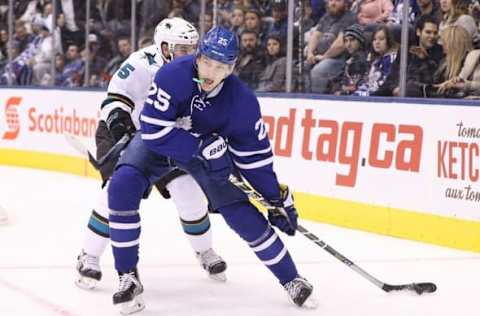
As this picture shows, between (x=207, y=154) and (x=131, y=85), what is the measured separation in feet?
2.30

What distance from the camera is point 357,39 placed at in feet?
20.3

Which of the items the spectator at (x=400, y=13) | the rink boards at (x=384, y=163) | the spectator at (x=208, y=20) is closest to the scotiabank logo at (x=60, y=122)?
the spectator at (x=208, y=20)

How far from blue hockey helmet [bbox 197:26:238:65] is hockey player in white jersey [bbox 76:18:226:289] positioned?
58 cm

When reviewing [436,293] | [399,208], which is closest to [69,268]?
[436,293]

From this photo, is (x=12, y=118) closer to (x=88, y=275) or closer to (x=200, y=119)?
(x=88, y=275)

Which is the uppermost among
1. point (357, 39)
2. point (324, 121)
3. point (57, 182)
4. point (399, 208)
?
point (357, 39)

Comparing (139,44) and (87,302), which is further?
(139,44)

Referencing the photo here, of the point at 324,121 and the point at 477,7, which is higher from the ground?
the point at 477,7

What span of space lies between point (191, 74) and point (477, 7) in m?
2.62

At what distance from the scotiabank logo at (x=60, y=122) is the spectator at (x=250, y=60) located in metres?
1.92

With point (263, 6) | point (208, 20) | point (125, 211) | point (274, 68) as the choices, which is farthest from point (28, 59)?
point (125, 211)

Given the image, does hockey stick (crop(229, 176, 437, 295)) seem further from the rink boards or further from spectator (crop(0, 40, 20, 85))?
spectator (crop(0, 40, 20, 85))

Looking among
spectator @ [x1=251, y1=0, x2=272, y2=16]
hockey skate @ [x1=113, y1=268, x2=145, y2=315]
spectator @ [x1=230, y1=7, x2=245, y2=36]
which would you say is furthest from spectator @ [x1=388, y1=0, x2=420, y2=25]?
hockey skate @ [x1=113, y1=268, x2=145, y2=315]

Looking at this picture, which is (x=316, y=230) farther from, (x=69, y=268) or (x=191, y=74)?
(x=191, y=74)
